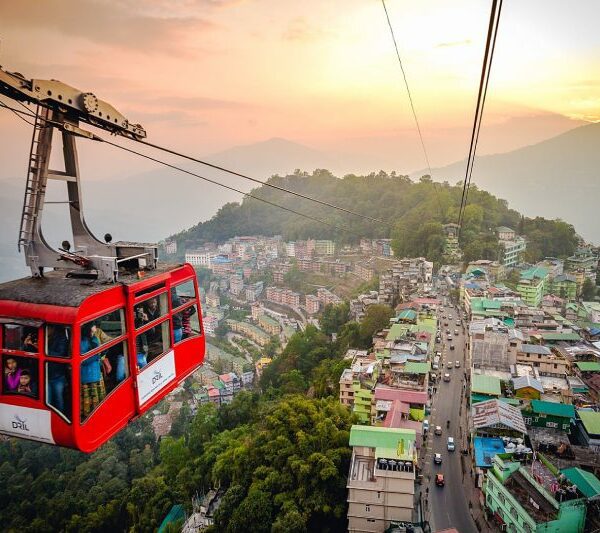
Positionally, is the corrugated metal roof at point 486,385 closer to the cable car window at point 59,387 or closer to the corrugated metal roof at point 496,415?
the corrugated metal roof at point 496,415

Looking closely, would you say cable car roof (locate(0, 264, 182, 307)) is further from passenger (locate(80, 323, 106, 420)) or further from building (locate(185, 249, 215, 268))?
building (locate(185, 249, 215, 268))

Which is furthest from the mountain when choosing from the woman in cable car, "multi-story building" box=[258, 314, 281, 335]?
the woman in cable car

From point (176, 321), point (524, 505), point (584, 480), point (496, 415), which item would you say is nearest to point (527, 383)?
point (496, 415)

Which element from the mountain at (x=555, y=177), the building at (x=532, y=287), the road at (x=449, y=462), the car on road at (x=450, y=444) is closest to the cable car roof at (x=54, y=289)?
the road at (x=449, y=462)

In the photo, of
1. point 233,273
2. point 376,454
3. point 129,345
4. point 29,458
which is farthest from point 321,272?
point 129,345

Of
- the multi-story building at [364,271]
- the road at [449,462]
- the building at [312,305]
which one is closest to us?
the road at [449,462]

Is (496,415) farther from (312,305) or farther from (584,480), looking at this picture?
(312,305)
